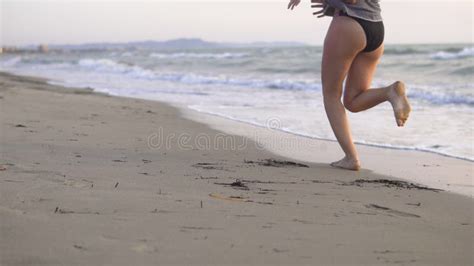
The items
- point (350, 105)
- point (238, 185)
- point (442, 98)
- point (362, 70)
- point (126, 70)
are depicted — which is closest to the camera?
point (238, 185)

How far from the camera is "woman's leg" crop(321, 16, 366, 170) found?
135 inches

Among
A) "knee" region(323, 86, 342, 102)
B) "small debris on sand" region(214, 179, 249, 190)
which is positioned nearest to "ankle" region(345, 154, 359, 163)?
"knee" region(323, 86, 342, 102)

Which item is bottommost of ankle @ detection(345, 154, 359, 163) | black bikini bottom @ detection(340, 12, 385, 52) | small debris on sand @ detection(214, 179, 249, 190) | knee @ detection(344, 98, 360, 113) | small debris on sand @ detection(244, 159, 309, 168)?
small debris on sand @ detection(244, 159, 309, 168)

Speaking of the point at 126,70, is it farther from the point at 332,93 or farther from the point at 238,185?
the point at 238,185

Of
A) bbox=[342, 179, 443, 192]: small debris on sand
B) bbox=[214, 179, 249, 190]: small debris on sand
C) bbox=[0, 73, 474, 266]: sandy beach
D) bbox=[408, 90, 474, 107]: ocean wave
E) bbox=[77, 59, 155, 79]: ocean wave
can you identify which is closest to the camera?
bbox=[0, 73, 474, 266]: sandy beach

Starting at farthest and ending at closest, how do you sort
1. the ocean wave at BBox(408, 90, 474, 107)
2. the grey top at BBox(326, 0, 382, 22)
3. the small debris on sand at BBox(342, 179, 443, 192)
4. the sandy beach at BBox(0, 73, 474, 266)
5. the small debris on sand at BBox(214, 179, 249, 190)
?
the ocean wave at BBox(408, 90, 474, 107)
the grey top at BBox(326, 0, 382, 22)
the small debris on sand at BBox(342, 179, 443, 192)
the small debris on sand at BBox(214, 179, 249, 190)
the sandy beach at BBox(0, 73, 474, 266)

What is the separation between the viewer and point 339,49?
11.5 feet

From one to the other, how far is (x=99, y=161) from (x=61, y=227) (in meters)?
1.52

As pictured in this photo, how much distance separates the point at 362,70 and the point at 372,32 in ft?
1.03

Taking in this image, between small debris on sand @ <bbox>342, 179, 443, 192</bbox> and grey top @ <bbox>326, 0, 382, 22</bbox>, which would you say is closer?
small debris on sand @ <bbox>342, 179, 443, 192</bbox>

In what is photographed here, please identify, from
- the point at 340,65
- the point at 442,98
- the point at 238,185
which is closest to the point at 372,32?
the point at 340,65

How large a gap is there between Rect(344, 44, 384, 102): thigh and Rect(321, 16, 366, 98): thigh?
4.0 inches

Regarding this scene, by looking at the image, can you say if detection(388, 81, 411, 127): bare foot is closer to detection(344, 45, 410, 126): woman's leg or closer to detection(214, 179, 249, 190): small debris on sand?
detection(344, 45, 410, 126): woman's leg

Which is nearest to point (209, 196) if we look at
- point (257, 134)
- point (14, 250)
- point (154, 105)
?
point (14, 250)
